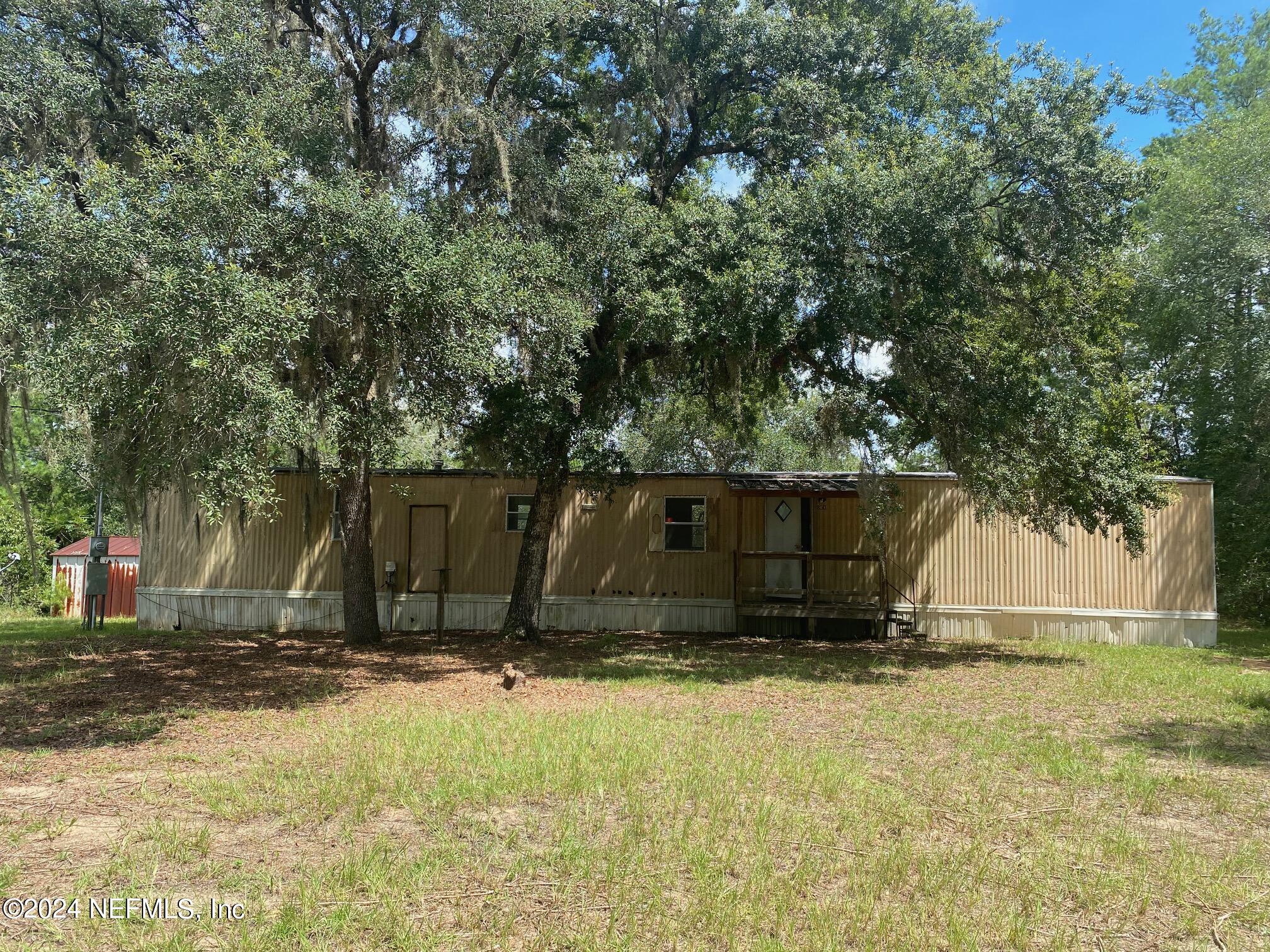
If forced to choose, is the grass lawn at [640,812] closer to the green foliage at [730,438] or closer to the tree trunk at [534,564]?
the tree trunk at [534,564]

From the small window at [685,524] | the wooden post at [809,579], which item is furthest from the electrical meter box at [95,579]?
the wooden post at [809,579]

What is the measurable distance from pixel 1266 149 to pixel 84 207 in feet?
58.3

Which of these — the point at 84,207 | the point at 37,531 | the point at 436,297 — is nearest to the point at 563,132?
the point at 436,297

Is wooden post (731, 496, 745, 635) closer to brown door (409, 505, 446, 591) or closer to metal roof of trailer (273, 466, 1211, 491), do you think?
metal roof of trailer (273, 466, 1211, 491)

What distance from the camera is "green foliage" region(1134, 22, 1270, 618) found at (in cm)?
1462

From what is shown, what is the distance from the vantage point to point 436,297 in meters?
7.85

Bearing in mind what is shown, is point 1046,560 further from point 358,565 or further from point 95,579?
point 95,579

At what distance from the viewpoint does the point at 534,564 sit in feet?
41.9

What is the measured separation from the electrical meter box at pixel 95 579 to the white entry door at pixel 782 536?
11.4 metres

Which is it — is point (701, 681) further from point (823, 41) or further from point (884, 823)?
point (823, 41)

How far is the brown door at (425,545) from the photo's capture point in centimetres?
1498

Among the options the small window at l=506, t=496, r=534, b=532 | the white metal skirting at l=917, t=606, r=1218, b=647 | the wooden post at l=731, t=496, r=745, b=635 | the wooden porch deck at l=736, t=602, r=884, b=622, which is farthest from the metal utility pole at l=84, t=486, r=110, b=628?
the white metal skirting at l=917, t=606, r=1218, b=647

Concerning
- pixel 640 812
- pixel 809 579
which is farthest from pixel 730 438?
pixel 640 812

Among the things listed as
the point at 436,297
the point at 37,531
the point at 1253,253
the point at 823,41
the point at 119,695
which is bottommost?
the point at 119,695
